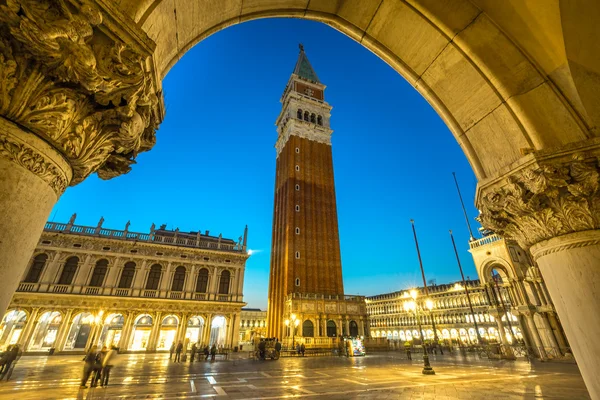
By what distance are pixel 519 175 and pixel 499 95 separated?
1.01 m

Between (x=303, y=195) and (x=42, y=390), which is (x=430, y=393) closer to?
(x=42, y=390)

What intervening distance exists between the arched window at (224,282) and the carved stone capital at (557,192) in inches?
1168

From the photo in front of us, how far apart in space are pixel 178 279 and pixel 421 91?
2967 centimetres

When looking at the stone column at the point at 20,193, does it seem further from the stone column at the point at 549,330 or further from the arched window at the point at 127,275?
the arched window at the point at 127,275

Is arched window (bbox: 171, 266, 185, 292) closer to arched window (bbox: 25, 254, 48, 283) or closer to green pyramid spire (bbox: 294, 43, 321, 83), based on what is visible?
arched window (bbox: 25, 254, 48, 283)

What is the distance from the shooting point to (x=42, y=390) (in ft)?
23.3

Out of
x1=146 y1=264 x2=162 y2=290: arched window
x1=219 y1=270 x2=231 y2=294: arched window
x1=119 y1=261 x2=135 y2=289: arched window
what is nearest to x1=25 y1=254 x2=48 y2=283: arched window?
x1=119 y1=261 x2=135 y2=289: arched window

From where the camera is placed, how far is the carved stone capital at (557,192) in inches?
101

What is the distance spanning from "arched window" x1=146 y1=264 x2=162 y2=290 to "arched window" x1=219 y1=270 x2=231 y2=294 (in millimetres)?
6228

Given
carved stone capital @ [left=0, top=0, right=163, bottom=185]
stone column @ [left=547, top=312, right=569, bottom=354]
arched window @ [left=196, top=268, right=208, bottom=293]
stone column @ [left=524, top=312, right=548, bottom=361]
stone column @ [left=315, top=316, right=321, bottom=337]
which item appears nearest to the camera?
carved stone capital @ [left=0, top=0, right=163, bottom=185]

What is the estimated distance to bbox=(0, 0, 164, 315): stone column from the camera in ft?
5.55

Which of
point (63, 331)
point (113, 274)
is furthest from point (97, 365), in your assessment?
point (113, 274)

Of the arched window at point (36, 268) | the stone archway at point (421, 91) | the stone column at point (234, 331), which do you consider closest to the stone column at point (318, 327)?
the stone column at point (234, 331)

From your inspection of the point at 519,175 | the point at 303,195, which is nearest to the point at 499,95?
the point at 519,175
